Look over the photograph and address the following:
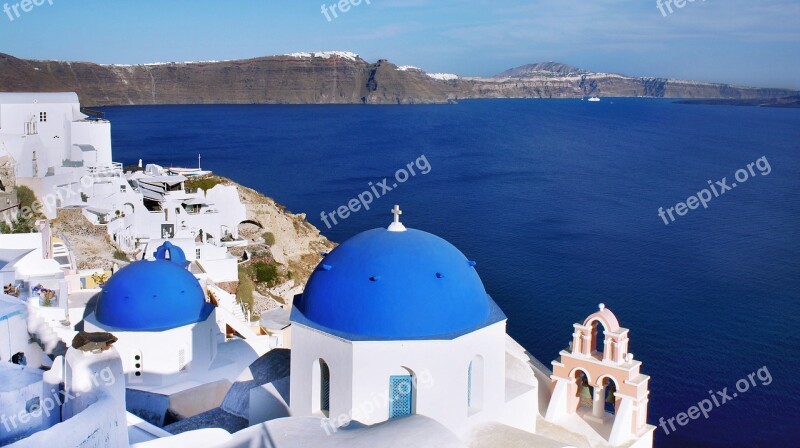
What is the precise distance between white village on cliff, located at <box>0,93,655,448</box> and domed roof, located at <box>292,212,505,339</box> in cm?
1

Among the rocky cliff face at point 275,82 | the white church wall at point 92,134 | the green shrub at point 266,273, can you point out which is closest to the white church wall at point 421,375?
the green shrub at point 266,273

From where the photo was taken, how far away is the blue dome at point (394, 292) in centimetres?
Answer: 757

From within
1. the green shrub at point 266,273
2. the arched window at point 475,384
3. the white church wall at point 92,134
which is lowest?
the green shrub at point 266,273

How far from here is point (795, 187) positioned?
4566cm

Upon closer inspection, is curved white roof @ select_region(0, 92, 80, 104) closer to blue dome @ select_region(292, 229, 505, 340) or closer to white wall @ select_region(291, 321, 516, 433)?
blue dome @ select_region(292, 229, 505, 340)

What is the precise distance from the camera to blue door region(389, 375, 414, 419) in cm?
752

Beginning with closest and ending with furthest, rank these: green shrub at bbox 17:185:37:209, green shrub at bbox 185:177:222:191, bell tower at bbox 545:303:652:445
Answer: bell tower at bbox 545:303:652:445
green shrub at bbox 17:185:37:209
green shrub at bbox 185:177:222:191

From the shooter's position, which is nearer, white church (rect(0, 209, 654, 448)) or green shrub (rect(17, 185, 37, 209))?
white church (rect(0, 209, 654, 448))

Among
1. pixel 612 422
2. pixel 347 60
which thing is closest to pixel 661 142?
pixel 612 422

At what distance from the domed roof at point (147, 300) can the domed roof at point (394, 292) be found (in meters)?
3.59

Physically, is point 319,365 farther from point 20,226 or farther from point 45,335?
point 20,226

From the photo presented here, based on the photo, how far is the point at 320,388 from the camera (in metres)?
7.89

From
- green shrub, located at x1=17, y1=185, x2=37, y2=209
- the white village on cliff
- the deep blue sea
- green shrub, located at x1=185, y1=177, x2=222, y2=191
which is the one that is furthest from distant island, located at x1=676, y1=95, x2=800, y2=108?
the white village on cliff

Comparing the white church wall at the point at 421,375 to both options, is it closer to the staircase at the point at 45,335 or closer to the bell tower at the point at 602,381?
the bell tower at the point at 602,381
